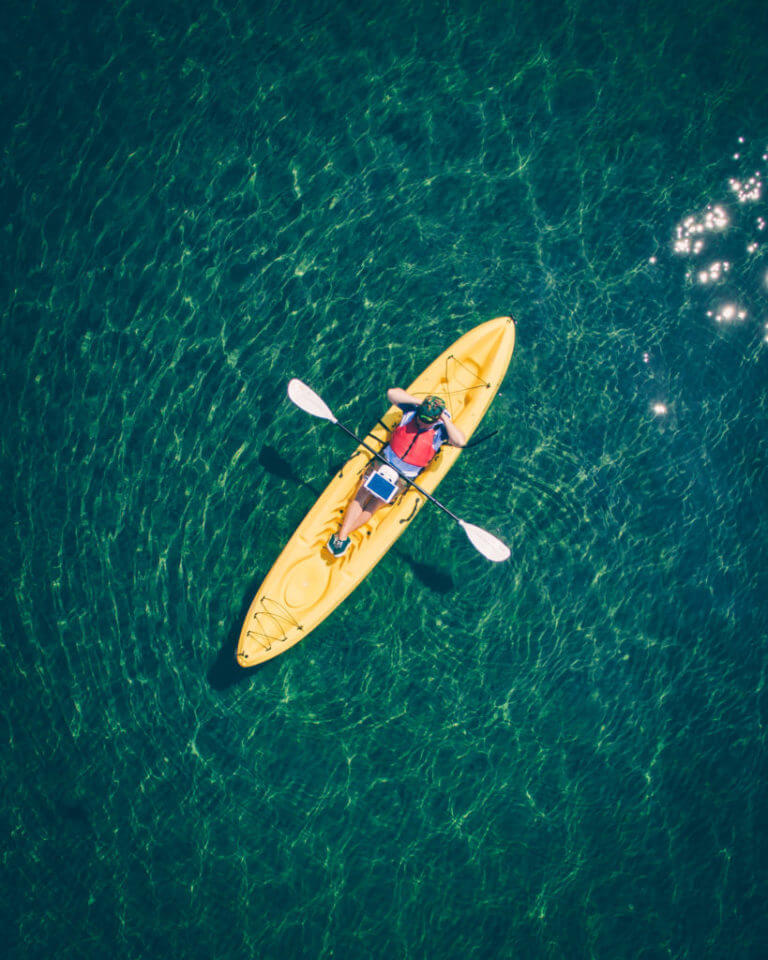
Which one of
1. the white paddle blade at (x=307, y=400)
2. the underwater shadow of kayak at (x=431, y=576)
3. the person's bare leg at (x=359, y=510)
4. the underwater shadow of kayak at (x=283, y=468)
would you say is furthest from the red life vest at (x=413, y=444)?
the underwater shadow of kayak at (x=431, y=576)

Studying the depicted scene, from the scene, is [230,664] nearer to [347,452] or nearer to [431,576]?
[431,576]

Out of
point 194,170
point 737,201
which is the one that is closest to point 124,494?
point 194,170

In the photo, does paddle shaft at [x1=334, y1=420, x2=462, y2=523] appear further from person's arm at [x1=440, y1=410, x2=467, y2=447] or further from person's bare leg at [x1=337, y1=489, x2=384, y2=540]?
person's arm at [x1=440, y1=410, x2=467, y2=447]

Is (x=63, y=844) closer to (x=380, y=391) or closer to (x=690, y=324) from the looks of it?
(x=380, y=391)

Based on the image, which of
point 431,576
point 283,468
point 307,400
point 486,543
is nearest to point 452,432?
point 486,543

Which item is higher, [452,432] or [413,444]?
[413,444]

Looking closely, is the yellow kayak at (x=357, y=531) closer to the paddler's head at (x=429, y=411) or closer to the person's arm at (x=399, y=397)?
the person's arm at (x=399, y=397)
